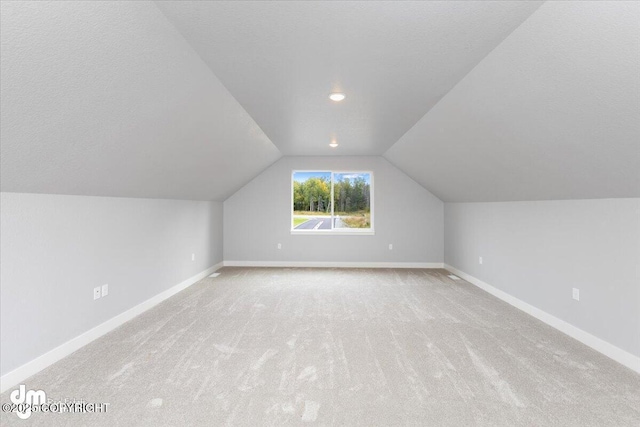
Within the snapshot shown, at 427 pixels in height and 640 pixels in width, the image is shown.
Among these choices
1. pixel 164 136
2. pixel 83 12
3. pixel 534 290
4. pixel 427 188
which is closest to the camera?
pixel 83 12

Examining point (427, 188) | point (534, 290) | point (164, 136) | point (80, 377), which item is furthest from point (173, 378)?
point (427, 188)

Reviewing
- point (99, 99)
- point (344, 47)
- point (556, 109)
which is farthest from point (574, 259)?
point (99, 99)

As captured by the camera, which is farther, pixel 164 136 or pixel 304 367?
pixel 164 136

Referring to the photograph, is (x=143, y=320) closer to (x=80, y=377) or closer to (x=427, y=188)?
(x=80, y=377)

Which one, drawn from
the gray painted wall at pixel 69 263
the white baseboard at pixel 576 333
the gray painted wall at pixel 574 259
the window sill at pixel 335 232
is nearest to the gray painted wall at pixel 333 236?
the window sill at pixel 335 232

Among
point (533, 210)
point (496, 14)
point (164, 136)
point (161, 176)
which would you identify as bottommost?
point (533, 210)

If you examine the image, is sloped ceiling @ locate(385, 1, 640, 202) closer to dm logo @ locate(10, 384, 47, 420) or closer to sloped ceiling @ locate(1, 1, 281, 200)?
sloped ceiling @ locate(1, 1, 281, 200)

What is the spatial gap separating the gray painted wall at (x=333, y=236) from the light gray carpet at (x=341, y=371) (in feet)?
9.09

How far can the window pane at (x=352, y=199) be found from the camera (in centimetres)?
691

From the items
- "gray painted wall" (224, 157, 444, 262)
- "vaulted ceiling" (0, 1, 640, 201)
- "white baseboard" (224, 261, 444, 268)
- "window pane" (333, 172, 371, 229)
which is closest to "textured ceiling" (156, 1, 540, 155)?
"vaulted ceiling" (0, 1, 640, 201)

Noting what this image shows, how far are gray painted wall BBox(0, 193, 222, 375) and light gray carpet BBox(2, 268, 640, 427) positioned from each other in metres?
0.28

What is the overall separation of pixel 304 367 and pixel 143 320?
2.04 meters

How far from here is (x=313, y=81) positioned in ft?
8.89

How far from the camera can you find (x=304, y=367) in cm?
247
